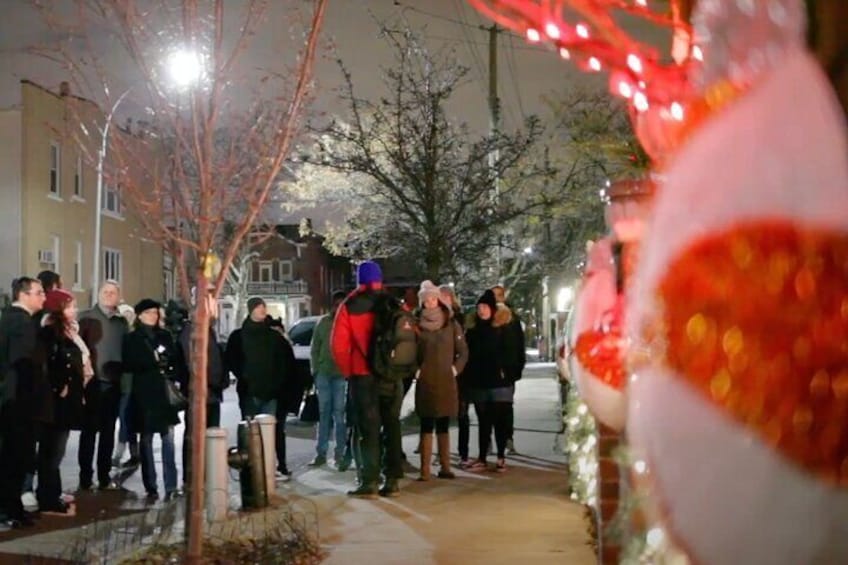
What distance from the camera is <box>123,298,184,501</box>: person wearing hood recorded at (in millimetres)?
9359

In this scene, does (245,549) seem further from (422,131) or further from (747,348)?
(422,131)

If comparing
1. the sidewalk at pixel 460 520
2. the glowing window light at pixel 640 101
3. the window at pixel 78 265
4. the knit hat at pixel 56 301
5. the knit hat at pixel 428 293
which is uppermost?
the window at pixel 78 265

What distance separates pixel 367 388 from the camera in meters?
9.01

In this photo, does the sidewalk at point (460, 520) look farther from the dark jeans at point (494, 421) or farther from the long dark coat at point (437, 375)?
the long dark coat at point (437, 375)

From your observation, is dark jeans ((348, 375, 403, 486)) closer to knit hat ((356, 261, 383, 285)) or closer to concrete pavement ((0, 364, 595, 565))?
concrete pavement ((0, 364, 595, 565))

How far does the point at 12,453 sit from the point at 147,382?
70.2 inches

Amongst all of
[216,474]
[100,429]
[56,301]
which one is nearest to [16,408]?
[56,301]

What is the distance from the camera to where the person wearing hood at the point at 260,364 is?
10055 millimetres

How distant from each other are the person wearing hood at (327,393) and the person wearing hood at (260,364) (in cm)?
58

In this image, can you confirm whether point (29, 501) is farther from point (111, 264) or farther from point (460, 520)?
point (111, 264)

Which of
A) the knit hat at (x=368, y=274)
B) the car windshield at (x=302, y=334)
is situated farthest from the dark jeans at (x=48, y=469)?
the car windshield at (x=302, y=334)

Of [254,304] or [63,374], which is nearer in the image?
[63,374]

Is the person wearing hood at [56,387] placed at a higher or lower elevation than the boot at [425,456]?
higher

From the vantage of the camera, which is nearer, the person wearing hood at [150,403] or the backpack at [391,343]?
the backpack at [391,343]
